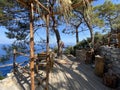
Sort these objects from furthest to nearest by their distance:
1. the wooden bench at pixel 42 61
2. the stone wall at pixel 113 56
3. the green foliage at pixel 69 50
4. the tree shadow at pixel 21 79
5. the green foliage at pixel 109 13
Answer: the green foliage at pixel 109 13 → the green foliage at pixel 69 50 → the wooden bench at pixel 42 61 → the stone wall at pixel 113 56 → the tree shadow at pixel 21 79

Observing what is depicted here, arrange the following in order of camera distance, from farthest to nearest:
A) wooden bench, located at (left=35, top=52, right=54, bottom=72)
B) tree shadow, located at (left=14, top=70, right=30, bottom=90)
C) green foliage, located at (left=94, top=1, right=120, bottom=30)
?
green foliage, located at (left=94, top=1, right=120, bottom=30), wooden bench, located at (left=35, top=52, right=54, bottom=72), tree shadow, located at (left=14, top=70, right=30, bottom=90)

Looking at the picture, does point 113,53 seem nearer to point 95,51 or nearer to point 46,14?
point 95,51

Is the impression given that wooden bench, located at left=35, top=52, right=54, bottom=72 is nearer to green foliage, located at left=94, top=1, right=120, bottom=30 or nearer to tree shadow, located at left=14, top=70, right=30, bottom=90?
tree shadow, located at left=14, top=70, right=30, bottom=90

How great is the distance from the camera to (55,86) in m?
5.86

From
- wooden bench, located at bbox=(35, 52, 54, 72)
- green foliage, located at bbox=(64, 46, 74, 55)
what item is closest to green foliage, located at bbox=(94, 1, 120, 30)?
green foliage, located at bbox=(64, 46, 74, 55)

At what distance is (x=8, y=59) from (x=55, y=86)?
6.61m

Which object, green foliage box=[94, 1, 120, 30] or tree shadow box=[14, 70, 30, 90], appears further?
green foliage box=[94, 1, 120, 30]

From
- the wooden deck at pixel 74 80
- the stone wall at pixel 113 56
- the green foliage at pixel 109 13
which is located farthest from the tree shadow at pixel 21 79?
the green foliage at pixel 109 13

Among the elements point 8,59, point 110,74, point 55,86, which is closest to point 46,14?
point 55,86

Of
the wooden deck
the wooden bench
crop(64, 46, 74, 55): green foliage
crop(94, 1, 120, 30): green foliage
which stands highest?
crop(94, 1, 120, 30): green foliage

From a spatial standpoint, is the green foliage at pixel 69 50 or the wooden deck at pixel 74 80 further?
the green foliage at pixel 69 50

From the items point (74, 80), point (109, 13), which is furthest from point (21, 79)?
point (109, 13)

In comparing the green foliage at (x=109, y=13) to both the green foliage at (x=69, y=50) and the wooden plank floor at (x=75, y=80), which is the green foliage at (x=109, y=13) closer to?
the green foliage at (x=69, y=50)

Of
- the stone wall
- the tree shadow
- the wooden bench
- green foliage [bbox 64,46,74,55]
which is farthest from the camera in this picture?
green foliage [bbox 64,46,74,55]
